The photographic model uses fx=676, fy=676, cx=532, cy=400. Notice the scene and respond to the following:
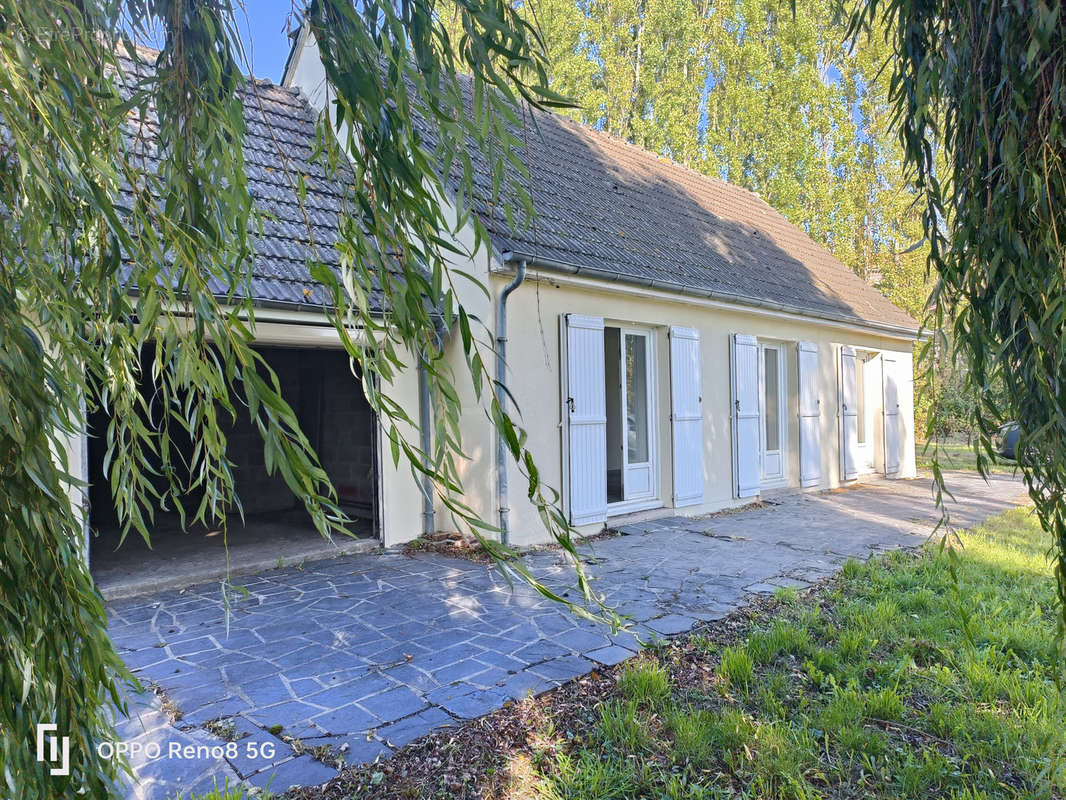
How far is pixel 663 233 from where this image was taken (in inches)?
374

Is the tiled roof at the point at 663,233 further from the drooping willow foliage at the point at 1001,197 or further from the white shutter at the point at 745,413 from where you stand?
the drooping willow foliage at the point at 1001,197

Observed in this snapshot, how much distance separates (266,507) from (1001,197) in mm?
9733

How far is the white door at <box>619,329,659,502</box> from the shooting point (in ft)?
26.4

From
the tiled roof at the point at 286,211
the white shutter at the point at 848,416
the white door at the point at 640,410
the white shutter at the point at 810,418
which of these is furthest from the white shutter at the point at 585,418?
the white shutter at the point at 848,416

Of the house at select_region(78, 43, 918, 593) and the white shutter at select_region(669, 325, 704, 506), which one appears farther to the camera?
the white shutter at select_region(669, 325, 704, 506)

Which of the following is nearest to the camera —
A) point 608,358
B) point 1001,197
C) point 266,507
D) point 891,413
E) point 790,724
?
point 1001,197

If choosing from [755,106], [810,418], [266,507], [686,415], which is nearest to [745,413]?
[686,415]

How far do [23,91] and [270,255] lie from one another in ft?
16.8

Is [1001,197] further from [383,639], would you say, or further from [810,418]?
[810,418]

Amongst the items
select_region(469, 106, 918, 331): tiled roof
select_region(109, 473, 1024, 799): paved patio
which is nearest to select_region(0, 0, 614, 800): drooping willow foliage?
select_region(109, 473, 1024, 799): paved patio

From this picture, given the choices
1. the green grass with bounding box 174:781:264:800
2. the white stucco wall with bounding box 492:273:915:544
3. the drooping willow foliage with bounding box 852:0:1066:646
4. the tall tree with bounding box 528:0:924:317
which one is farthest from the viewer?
the tall tree with bounding box 528:0:924:317

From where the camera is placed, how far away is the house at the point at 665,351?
668cm

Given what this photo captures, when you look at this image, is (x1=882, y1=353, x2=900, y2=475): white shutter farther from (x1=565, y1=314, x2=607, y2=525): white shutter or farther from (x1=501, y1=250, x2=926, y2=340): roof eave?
(x1=565, y1=314, x2=607, y2=525): white shutter

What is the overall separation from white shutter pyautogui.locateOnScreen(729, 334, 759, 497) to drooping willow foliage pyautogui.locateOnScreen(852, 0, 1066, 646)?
284 inches
